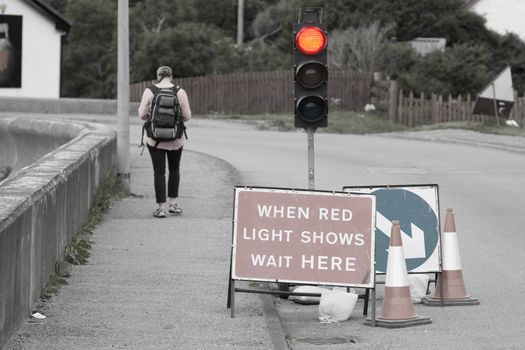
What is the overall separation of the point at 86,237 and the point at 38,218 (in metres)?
3.67

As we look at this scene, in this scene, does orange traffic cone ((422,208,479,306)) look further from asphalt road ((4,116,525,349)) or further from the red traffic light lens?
the red traffic light lens

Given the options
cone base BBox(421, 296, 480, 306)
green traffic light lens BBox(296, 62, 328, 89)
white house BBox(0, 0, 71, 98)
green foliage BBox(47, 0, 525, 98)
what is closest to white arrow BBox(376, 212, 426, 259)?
cone base BBox(421, 296, 480, 306)

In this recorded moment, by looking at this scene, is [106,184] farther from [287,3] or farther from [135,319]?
[287,3]

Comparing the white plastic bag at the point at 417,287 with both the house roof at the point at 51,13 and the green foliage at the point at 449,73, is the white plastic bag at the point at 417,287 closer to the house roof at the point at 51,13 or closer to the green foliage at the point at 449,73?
the house roof at the point at 51,13

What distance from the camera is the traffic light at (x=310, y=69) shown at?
1088 cm

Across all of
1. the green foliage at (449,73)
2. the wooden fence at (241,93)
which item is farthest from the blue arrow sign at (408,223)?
the green foliage at (449,73)

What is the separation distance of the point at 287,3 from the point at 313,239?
237ft

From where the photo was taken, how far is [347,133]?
1353 inches

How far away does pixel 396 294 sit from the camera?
9305 mm

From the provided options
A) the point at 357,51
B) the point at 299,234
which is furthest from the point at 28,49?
the point at 299,234

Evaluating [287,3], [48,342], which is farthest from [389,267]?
[287,3]

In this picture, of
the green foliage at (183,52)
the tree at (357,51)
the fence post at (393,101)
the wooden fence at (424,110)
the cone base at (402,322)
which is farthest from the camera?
the tree at (357,51)

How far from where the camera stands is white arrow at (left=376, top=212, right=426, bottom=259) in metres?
10.3

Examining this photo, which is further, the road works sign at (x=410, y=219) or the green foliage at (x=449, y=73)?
the green foliage at (x=449, y=73)
